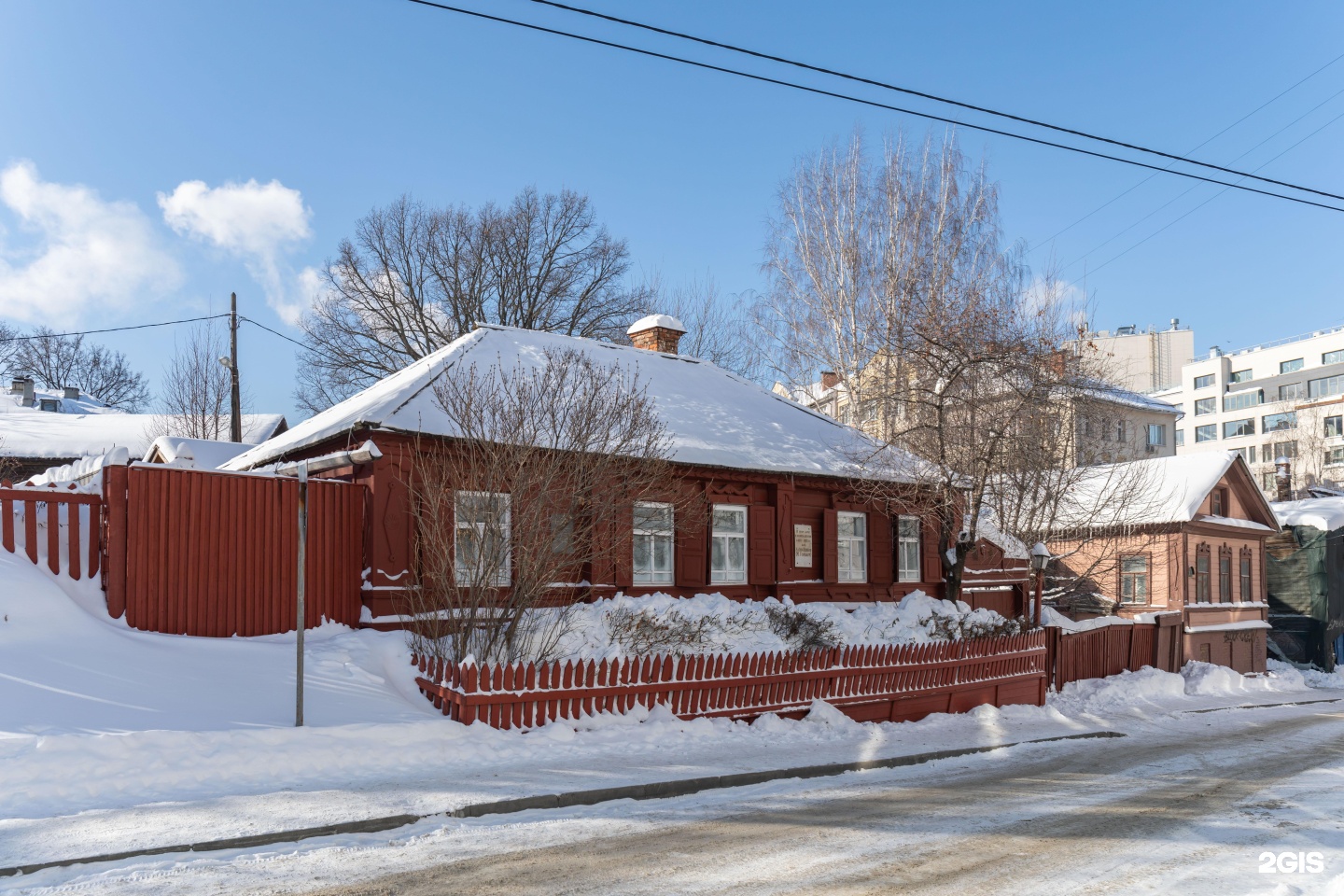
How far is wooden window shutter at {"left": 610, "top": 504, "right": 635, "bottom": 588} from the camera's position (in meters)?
14.6

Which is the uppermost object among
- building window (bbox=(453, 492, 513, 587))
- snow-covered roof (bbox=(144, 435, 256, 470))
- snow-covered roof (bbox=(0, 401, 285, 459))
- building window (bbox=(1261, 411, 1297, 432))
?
building window (bbox=(1261, 411, 1297, 432))

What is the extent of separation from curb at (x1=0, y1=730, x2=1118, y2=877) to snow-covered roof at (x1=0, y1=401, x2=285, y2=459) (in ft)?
96.5

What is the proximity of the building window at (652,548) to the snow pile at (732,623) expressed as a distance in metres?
2.04

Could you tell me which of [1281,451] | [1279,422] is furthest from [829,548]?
[1279,422]

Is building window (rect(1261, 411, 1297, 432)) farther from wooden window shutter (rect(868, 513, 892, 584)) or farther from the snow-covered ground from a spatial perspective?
the snow-covered ground

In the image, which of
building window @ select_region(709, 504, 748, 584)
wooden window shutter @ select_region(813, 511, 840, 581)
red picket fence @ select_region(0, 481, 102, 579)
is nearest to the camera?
red picket fence @ select_region(0, 481, 102, 579)

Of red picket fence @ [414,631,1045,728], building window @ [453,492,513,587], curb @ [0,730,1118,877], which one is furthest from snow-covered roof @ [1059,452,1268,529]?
building window @ [453,492,513,587]

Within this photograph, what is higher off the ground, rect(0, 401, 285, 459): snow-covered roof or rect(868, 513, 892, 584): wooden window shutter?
rect(0, 401, 285, 459): snow-covered roof

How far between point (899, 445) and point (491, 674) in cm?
1184

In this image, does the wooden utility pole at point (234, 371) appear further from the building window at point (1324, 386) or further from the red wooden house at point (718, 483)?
the building window at point (1324, 386)

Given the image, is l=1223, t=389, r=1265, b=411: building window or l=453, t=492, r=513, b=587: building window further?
l=1223, t=389, r=1265, b=411: building window

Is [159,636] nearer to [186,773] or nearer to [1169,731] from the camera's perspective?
[186,773]

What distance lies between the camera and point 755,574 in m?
17.3

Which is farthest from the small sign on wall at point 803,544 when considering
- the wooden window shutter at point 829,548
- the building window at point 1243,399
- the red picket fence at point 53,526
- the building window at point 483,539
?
the building window at point 1243,399
